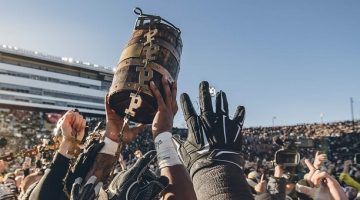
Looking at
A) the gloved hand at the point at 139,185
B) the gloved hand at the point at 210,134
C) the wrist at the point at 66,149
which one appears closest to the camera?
the gloved hand at the point at 139,185

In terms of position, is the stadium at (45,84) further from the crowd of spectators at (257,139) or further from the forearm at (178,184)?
the forearm at (178,184)

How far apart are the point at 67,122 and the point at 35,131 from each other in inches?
2388

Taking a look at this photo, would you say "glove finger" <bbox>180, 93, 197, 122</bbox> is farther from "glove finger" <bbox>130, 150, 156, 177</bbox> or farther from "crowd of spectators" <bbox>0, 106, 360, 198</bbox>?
"crowd of spectators" <bbox>0, 106, 360, 198</bbox>

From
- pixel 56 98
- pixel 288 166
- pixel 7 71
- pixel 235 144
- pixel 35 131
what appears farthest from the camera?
pixel 56 98

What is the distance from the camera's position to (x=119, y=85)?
2256 mm

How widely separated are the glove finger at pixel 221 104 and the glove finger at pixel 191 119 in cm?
13

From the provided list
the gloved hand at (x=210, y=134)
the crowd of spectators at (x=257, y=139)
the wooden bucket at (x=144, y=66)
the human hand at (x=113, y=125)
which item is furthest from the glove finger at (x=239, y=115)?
the crowd of spectators at (x=257, y=139)

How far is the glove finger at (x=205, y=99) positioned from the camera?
230cm

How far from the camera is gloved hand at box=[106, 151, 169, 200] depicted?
6.19ft

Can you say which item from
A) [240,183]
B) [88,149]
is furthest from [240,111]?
[88,149]

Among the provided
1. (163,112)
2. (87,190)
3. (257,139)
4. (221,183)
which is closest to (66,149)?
(87,190)

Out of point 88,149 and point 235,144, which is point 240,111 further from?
point 88,149

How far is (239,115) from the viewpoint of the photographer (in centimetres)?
236

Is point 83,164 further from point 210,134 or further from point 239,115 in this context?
point 239,115
